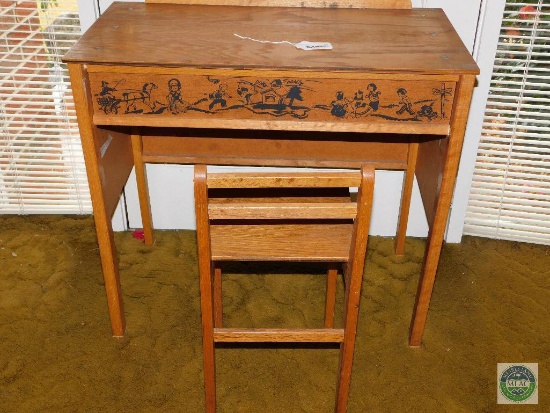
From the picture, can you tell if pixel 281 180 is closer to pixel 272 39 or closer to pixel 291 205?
pixel 291 205

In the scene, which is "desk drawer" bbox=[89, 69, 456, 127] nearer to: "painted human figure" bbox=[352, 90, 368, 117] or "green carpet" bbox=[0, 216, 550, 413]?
"painted human figure" bbox=[352, 90, 368, 117]

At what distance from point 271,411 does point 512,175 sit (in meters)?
1.24

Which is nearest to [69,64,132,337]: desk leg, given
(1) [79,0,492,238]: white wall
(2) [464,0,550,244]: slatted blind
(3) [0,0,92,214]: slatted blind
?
(1) [79,0,492,238]: white wall

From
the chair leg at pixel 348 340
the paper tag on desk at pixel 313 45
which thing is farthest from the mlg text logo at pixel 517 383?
the paper tag on desk at pixel 313 45

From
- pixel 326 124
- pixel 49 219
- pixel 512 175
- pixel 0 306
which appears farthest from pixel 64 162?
pixel 512 175

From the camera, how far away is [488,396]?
1.92 m

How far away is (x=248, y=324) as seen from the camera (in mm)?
2152

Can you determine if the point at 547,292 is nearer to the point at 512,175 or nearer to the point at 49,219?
the point at 512,175

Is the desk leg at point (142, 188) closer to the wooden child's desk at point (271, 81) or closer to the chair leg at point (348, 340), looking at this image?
the wooden child's desk at point (271, 81)

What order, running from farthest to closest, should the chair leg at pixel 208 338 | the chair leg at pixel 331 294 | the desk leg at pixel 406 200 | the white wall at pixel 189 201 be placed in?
1. the white wall at pixel 189 201
2. the desk leg at pixel 406 200
3. the chair leg at pixel 331 294
4. the chair leg at pixel 208 338

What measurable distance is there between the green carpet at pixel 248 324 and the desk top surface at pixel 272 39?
2.86 ft

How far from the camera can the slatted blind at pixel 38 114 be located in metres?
2.28

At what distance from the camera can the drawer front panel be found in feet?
5.48

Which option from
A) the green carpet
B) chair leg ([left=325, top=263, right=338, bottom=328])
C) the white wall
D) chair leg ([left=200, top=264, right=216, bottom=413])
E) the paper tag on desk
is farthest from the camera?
the white wall
